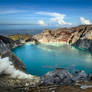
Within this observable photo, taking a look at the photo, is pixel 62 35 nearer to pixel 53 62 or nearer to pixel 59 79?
pixel 53 62

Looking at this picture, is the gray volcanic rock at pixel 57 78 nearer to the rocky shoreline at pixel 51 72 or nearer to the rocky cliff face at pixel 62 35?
the rocky shoreline at pixel 51 72

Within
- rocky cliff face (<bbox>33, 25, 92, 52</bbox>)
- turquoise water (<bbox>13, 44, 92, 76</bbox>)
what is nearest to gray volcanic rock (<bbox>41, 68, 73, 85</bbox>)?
turquoise water (<bbox>13, 44, 92, 76</bbox>)

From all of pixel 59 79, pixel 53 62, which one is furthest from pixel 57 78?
pixel 53 62

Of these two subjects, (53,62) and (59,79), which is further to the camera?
(53,62)

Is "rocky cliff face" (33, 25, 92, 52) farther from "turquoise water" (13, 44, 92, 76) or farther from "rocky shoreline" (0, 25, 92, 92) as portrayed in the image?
"turquoise water" (13, 44, 92, 76)

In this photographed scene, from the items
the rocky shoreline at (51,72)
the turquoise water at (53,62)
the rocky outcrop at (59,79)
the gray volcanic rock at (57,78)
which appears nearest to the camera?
the rocky shoreline at (51,72)

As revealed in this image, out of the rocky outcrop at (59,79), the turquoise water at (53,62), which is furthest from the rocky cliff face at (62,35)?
the rocky outcrop at (59,79)

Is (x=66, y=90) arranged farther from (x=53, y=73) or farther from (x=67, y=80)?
(x=53, y=73)

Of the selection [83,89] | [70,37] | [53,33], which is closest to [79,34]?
[70,37]

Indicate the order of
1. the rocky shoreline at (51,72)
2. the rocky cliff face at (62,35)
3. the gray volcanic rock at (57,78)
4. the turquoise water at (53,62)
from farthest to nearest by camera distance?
1. the rocky cliff face at (62,35)
2. the turquoise water at (53,62)
3. the gray volcanic rock at (57,78)
4. the rocky shoreline at (51,72)
